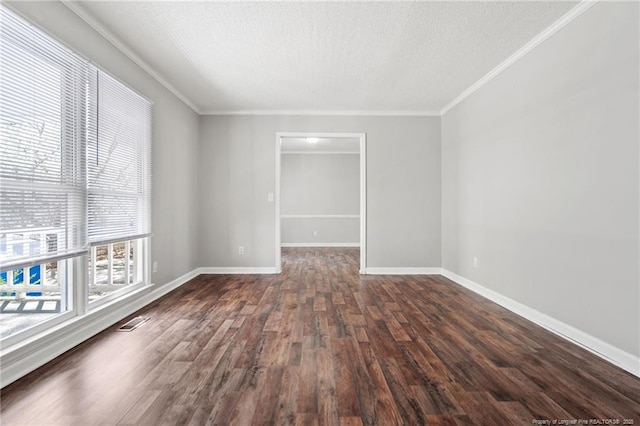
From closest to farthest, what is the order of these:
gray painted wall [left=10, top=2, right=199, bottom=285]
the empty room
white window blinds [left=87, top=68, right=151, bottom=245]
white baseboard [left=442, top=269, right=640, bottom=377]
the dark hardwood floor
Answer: the dark hardwood floor < the empty room < white baseboard [left=442, top=269, right=640, bottom=377] < gray painted wall [left=10, top=2, right=199, bottom=285] < white window blinds [left=87, top=68, right=151, bottom=245]

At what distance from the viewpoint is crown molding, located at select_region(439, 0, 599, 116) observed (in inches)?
84.4

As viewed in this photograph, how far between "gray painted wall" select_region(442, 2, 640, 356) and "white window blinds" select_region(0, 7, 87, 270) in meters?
3.68

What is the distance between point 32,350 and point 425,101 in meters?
4.69

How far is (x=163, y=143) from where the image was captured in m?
3.46

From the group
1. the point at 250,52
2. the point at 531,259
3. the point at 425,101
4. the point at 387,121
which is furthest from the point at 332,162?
the point at 531,259

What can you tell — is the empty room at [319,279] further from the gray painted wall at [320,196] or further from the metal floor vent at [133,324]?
the gray painted wall at [320,196]

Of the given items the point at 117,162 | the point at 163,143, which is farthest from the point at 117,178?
the point at 163,143

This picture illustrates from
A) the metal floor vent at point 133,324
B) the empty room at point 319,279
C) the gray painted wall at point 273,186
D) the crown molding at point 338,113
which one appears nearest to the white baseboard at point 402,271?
the gray painted wall at point 273,186

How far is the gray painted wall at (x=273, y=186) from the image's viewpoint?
4535 mm

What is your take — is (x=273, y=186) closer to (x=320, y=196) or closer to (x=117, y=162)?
(x=117, y=162)

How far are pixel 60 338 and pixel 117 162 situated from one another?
1.45 meters

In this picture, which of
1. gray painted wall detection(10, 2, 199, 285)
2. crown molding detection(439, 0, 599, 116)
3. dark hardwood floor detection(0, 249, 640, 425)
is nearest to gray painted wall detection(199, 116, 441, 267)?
gray painted wall detection(10, 2, 199, 285)

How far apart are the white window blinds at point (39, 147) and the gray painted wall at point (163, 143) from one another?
20cm

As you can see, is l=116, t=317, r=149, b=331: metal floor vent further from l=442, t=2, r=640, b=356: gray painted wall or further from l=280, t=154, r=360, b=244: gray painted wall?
l=280, t=154, r=360, b=244: gray painted wall
